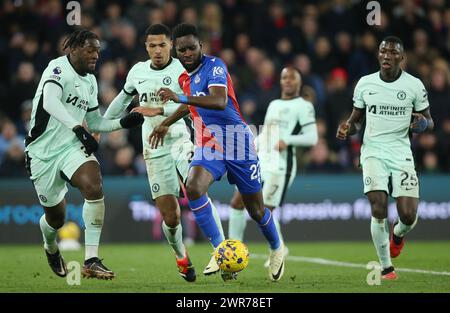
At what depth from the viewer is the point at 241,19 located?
2039 centimetres

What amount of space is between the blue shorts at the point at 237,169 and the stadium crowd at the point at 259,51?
7970 millimetres

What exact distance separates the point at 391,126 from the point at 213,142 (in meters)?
2.31

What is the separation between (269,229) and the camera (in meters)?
10.2

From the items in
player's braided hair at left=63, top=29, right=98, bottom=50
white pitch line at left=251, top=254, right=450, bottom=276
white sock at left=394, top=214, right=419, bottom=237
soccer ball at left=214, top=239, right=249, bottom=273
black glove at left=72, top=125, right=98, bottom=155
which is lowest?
white pitch line at left=251, top=254, right=450, bottom=276

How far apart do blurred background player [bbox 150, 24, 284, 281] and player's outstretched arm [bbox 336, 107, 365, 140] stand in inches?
46.2

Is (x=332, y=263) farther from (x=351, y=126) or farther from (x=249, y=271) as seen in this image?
(x=351, y=126)

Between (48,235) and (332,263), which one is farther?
(332,263)

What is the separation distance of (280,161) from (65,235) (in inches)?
202

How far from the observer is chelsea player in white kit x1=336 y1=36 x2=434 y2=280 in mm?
10664

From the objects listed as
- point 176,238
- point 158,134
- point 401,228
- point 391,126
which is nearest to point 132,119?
point 158,134

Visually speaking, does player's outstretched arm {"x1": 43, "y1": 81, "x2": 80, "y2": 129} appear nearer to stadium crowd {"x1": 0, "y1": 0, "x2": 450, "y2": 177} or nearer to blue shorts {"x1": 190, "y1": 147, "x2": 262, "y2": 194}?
blue shorts {"x1": 190, "y1": 147, "x2": 262, "y2": 194}

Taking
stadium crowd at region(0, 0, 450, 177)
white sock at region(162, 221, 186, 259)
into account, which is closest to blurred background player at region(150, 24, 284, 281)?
white sock at region(162, 221, 186, 259)

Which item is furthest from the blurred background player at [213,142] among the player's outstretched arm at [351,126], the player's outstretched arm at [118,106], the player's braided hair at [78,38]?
the player's outstretched arm at [351,126]
